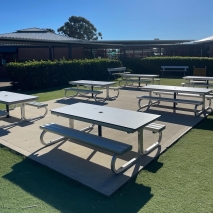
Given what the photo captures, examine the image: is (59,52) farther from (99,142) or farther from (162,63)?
(99,142)

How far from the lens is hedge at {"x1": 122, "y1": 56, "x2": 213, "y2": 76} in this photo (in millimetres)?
16703

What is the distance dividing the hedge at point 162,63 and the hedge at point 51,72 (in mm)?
4652

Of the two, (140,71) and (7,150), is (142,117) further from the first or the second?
(140,71)

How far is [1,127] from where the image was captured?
5.91m

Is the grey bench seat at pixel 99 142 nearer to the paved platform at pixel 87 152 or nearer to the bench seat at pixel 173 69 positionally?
the paved platform at pixel 87 152

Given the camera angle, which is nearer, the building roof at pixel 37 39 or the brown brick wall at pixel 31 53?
the building roof at pixel 37 39

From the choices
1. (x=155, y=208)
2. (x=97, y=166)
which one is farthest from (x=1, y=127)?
(x=155, y=208)

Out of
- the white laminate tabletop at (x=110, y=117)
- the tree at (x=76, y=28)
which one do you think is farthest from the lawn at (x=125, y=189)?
the tree at (x=76, y=28)

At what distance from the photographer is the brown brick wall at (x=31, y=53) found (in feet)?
66.4

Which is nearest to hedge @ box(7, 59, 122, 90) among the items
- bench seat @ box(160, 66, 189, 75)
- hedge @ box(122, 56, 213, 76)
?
hedge @ box(122, 56, 213, 76)

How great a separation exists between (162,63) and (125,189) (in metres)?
16.4

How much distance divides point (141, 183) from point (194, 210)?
78cm

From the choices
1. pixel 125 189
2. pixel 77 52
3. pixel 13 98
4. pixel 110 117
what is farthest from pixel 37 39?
pixel 125 189

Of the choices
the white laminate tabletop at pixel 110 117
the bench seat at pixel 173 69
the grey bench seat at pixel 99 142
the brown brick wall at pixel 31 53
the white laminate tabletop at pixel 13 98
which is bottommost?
the grey bench seat at pixel 99 142
